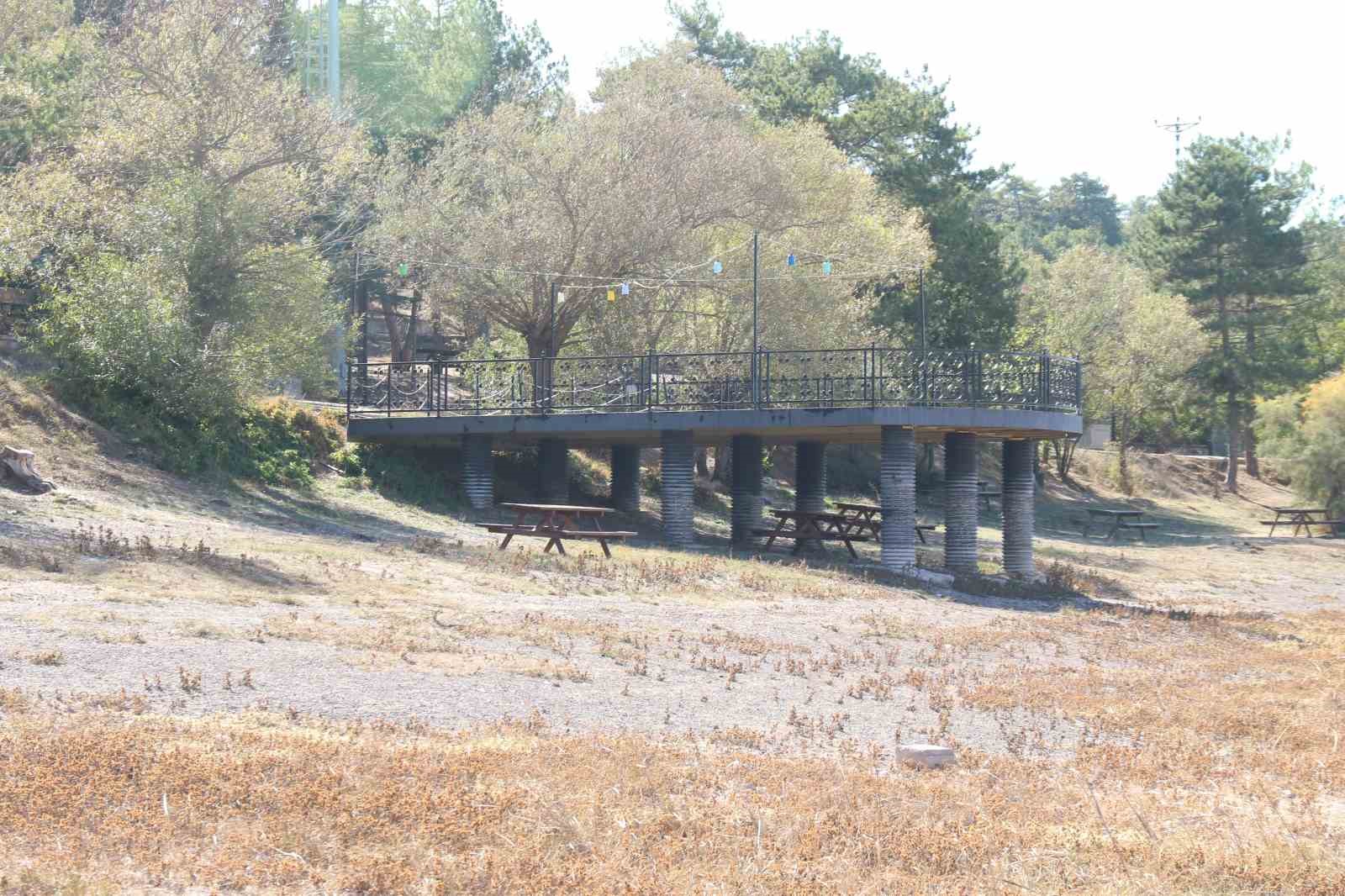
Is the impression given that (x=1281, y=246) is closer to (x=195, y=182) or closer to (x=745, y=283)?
(x=745, y=283)

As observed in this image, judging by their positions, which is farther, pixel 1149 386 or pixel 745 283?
pixel 1149 386

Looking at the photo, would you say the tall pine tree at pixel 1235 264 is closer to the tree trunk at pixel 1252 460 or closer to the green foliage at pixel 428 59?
the tree trunk at pixel 1252 460

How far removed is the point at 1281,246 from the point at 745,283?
122ft

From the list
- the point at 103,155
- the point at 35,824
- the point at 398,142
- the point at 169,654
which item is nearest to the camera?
the point at 35,824

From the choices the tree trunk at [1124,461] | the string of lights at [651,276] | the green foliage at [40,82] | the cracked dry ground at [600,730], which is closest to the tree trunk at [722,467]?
the string of lights at [651,276]

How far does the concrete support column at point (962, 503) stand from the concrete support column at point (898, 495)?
6.00ft

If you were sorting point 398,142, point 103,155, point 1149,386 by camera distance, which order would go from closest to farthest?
point 103,155, point 398,142, point 1149,386

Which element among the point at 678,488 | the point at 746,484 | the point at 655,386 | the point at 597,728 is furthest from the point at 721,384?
the point at 597,728

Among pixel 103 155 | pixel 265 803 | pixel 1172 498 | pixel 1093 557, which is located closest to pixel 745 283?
pixel 1093 557

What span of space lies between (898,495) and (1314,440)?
33.6 metres

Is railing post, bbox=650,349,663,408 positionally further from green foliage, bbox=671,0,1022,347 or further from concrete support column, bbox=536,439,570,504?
green foliage, bbox=671,0,1022,347

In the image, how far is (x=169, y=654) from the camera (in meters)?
12.1

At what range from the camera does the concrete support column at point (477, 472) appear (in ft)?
99.9

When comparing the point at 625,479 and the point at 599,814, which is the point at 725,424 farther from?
the point at 599,814
